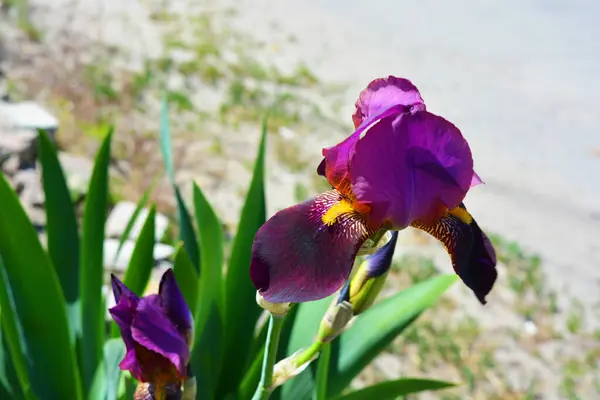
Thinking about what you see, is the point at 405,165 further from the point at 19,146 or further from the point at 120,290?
the point at 19,146

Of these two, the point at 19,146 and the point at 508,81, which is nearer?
the point at 19,146

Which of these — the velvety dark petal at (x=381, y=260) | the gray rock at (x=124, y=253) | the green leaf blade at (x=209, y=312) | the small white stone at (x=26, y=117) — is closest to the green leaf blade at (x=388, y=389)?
the green leaf blade at (x=209, y=312)

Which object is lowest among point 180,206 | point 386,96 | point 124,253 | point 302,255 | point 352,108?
point 352,108

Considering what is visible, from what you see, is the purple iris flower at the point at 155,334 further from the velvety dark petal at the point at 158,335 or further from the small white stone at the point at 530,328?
the small white stone at the point at 530,328

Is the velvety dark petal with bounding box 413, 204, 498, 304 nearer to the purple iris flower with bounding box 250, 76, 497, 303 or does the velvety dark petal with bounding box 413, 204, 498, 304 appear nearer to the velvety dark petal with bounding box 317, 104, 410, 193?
the purple iris flower with bounding box 250, 76, 497, 303

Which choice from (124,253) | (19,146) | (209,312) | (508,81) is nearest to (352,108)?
(508,81)

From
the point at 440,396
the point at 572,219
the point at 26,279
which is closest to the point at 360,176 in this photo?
the point at 26,279
